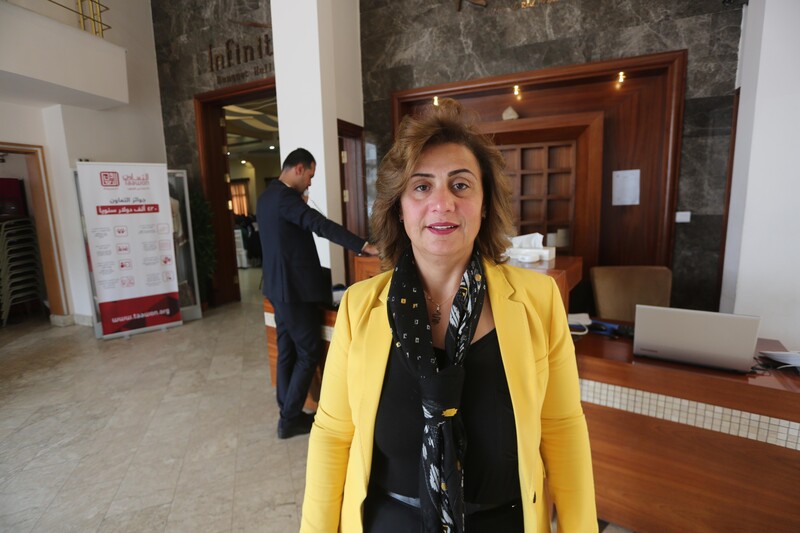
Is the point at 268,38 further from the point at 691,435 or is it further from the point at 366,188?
the point at 691,435

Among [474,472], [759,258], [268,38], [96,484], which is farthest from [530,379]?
[268,38]

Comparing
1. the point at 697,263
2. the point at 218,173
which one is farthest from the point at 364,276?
the point at 218,173

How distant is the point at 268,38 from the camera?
5.13 metres

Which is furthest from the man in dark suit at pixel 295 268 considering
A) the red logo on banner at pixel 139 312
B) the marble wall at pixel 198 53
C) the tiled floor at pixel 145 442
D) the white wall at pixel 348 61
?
the red logo on banner at pixel 139 312

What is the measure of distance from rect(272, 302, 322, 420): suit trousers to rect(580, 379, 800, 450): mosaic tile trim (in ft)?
5.63

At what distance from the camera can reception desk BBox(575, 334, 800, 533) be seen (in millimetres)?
1555

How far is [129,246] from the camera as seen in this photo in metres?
5.13

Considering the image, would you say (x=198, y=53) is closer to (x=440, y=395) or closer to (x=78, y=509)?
(x=78, y=509)

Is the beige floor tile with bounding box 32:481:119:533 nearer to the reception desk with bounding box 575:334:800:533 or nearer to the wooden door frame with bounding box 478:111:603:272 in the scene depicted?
the reception desk with bounding box 575:334:800:533

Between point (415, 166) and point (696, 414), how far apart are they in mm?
1596

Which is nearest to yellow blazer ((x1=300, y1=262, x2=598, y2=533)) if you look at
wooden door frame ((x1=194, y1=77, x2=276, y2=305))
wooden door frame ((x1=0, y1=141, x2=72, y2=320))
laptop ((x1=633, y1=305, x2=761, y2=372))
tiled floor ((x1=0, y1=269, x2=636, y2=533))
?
laptop ((x1=633, y1=305, x2=761, y2=372))

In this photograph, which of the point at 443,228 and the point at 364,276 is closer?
the point at 443,228

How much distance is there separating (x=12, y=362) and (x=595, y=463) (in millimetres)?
5672

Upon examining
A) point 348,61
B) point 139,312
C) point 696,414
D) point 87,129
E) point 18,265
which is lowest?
point 139,312
